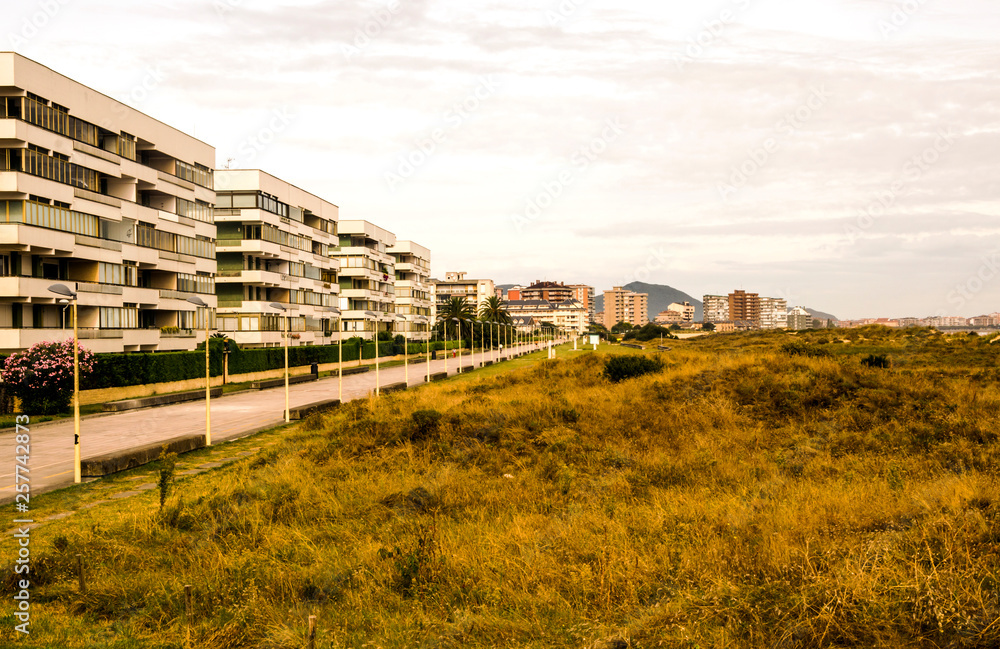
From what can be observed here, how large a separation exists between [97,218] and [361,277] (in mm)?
56975

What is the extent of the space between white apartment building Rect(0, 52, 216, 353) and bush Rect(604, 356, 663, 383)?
89.9 feet

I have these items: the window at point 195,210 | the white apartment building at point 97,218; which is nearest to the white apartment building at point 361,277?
the window at point 195,210

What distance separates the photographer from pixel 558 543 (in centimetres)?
951

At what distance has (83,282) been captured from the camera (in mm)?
45438

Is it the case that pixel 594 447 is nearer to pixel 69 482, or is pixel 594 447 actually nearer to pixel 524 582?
pixel 524 582

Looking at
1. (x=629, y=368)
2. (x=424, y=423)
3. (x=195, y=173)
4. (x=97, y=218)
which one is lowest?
(x=424, y=423)

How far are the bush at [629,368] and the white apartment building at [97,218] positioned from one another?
2741cm

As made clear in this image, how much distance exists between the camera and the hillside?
7.22m

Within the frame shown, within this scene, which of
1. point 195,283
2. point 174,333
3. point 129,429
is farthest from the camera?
point 195,283

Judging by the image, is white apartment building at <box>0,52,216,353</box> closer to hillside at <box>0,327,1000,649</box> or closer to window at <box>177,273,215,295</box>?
window at <box>177,273,215,295</box>

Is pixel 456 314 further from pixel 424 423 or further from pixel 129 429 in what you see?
pixel 424 423

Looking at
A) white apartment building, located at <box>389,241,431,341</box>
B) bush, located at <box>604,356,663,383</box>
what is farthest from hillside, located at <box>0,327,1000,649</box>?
white apartment building, located at <box>389,241,431,341</box>

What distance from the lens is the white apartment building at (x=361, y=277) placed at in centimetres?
10012

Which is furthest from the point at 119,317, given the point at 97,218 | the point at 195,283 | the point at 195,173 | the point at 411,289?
the point at 411,289
